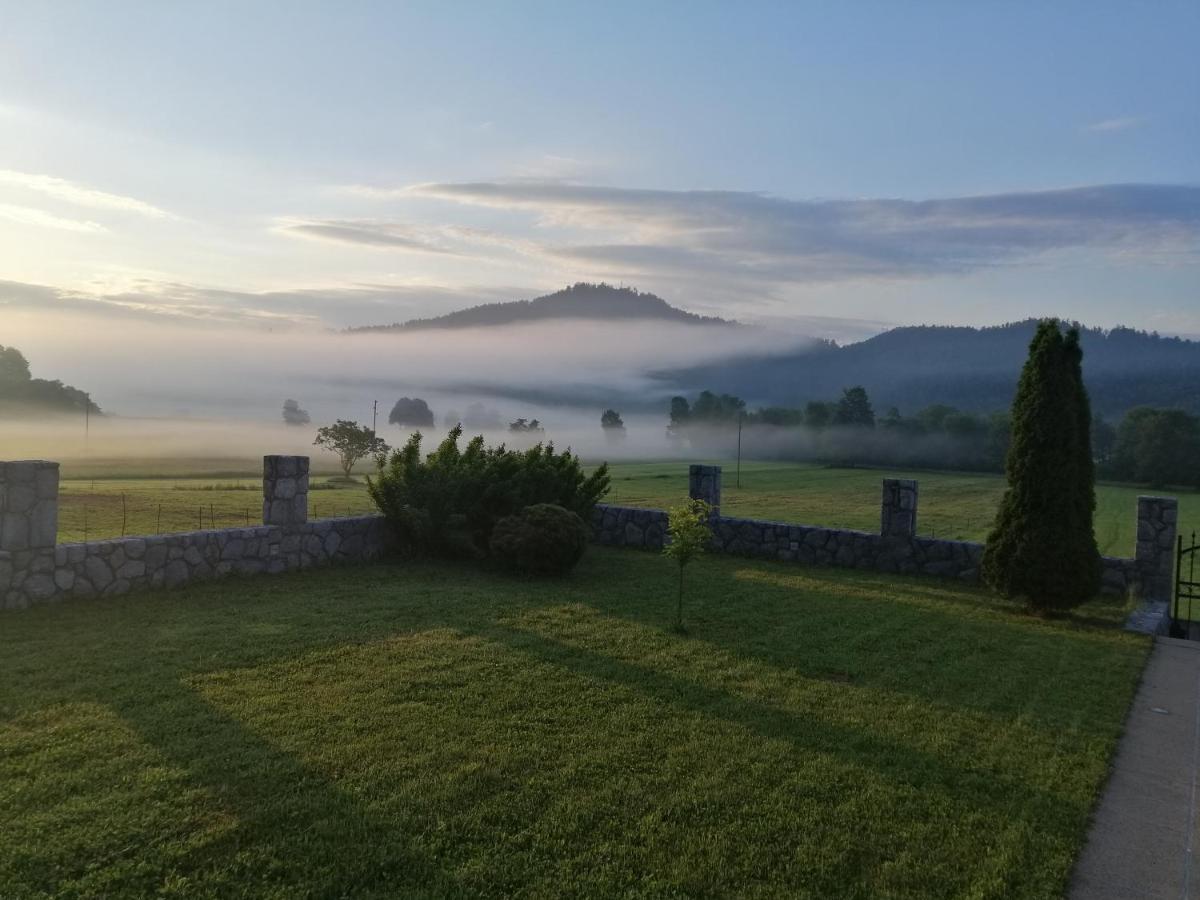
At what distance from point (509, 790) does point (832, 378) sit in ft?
350

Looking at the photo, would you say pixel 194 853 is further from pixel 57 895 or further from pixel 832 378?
pixel 832 378

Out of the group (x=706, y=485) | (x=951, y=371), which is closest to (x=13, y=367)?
(x=706, y=485)

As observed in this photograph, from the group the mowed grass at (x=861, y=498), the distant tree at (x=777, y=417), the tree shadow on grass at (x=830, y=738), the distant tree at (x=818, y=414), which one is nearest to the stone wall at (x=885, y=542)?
the mowed grass at (x=861, y=498)

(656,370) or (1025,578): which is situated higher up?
(656,370)

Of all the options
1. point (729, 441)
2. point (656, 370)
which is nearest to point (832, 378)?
point (656, 370)

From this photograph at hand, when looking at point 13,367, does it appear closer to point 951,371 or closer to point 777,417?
point 777,417

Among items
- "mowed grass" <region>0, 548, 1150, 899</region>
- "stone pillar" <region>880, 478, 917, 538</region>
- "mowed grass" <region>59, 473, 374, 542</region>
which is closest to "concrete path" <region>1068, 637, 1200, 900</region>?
"mowed grass" <region>0, 548, 1150, 899</region>

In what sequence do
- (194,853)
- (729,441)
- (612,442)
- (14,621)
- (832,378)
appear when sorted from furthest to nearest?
(832,378)
(612,442)
(729,441)
(14,621)
(194,853)

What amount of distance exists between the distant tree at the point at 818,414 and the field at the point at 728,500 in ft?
44.1

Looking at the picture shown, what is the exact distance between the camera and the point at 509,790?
A: 5.22m

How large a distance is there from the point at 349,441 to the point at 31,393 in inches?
1319

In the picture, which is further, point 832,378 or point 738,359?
point 738,359

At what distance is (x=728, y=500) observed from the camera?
3312 cm

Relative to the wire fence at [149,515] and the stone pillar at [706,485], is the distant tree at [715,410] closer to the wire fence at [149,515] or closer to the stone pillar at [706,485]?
the stone pillar at [706,485]
